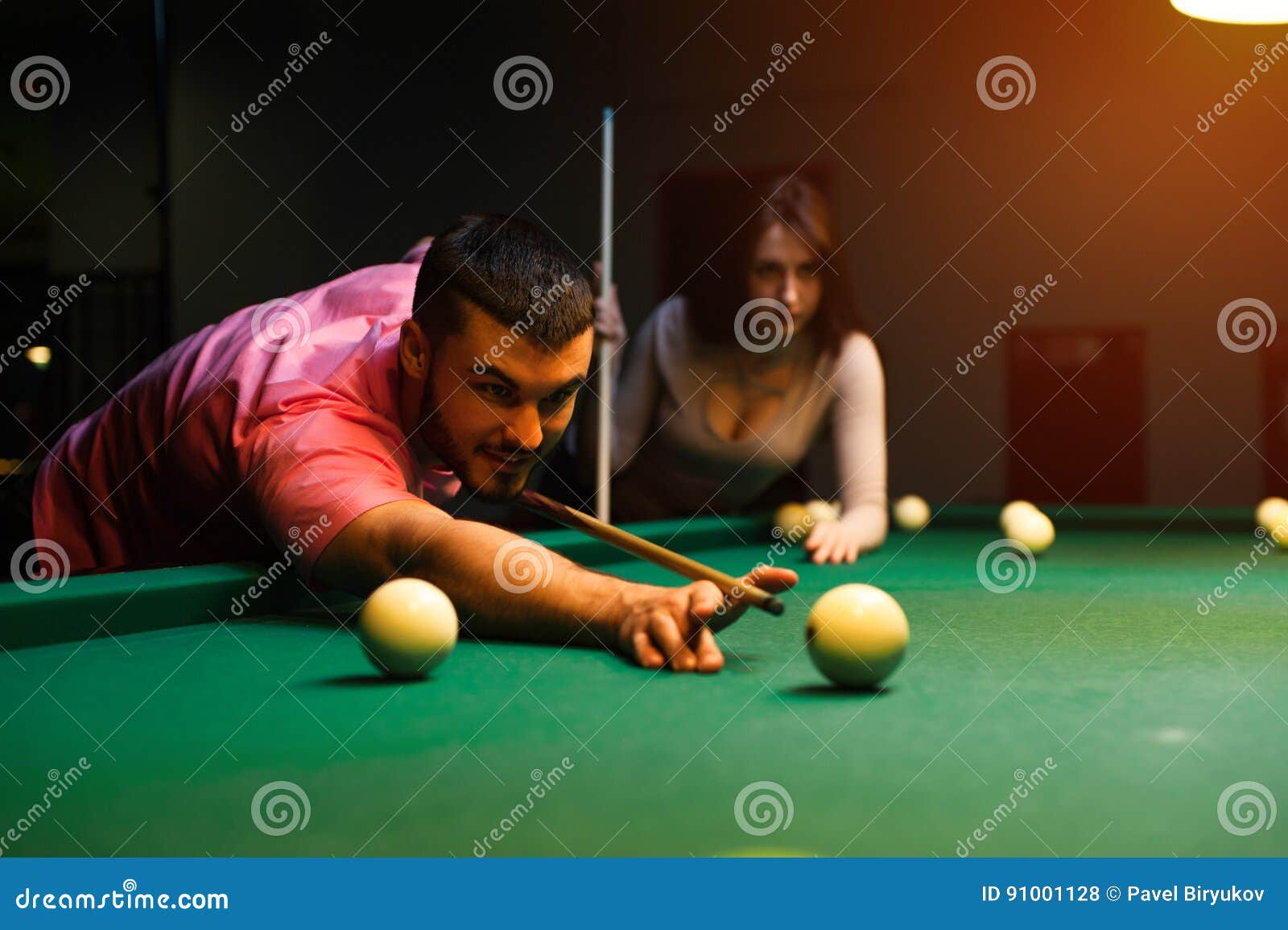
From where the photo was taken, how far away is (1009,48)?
7973 mm

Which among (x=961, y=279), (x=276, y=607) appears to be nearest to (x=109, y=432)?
(x=276, y=607)

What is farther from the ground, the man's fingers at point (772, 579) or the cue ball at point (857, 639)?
the cue ball at point (857, 639)

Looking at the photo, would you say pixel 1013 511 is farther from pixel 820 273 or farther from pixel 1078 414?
pixel 1078 414

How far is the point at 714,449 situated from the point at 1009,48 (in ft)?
14.2

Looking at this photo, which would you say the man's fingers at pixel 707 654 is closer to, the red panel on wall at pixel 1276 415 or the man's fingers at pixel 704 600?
the man's fingers at pixel 704 600

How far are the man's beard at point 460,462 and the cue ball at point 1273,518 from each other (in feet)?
8.17

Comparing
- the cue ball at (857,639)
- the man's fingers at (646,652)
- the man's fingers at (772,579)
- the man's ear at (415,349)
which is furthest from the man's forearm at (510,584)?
the man's ear at (415,349)

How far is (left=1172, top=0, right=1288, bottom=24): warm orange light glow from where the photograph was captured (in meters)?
3.11

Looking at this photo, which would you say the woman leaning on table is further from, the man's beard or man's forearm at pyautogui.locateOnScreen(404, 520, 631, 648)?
man's forearm at pyautogui.locateOnScreen(404, 520, 631, 648)

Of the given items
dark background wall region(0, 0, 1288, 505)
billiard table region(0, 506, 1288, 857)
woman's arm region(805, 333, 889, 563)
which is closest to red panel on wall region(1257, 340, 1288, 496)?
dark background wall region(0, 0, 1288, 505)

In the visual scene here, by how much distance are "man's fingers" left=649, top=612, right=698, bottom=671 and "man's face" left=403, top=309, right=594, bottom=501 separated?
0.80 meters

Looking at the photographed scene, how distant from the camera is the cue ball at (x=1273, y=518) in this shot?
398cm

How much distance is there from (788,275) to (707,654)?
9.66 feet

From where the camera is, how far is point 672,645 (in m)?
1.98
